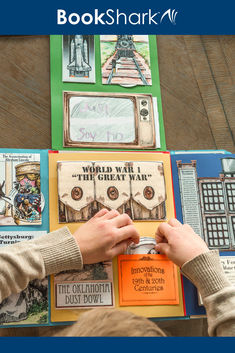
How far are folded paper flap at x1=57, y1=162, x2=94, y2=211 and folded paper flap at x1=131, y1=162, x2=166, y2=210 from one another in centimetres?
9

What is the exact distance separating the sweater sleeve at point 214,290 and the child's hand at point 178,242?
0.02 m

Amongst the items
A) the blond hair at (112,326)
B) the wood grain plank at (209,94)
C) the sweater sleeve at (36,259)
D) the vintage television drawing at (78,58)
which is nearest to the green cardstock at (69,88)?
the vintage television drawing at (78,58)

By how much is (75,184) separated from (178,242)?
0.24 m

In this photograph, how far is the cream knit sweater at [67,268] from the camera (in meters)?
0.71

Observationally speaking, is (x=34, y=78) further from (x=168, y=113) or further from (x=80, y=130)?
(x=168, y=113)

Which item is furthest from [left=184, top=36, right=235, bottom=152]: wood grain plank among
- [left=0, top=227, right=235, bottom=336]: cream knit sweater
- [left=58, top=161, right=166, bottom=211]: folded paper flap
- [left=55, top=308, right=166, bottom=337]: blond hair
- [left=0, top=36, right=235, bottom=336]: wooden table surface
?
[left=55, top=308, right=166, bottom=337]: blond hair

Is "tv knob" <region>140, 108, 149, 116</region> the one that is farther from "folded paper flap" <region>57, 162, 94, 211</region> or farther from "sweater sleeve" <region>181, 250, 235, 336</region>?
"sweater sleeve" <region>181, 250, 235, 336</region>

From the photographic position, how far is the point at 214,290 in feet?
2.44

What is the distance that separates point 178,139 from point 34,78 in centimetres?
37

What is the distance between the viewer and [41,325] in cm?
76

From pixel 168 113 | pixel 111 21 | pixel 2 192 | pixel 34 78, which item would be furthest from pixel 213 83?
pixel 2 192

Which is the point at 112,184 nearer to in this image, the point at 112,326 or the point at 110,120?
the point at 110,120

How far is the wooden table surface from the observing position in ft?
3.03

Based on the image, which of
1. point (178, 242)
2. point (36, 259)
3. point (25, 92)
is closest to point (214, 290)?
point (178, 242)
